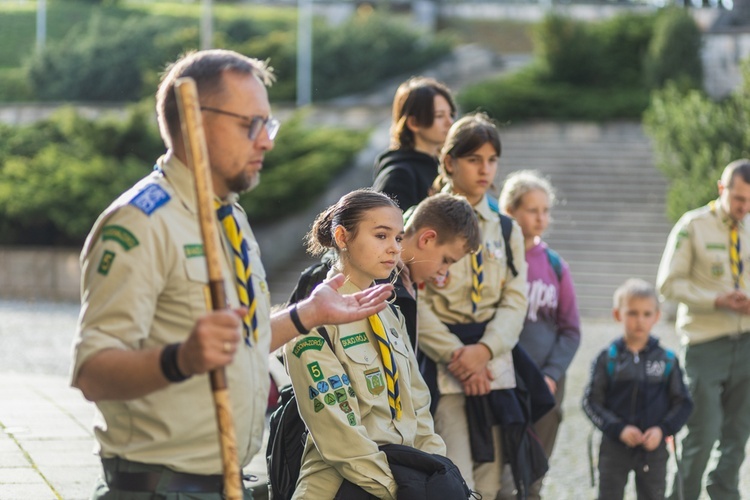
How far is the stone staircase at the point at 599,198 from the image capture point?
20219mm

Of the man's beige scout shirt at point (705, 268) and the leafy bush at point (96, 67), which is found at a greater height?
the leafy bush at point (96, 67)

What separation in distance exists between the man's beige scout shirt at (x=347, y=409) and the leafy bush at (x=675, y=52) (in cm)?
2660

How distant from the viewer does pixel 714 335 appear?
718cm

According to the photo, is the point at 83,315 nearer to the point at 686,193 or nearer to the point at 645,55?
the point at 686,193

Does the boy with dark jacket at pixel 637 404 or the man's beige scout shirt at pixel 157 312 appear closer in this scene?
A: the man's beige scout shirt at pixel 157 312

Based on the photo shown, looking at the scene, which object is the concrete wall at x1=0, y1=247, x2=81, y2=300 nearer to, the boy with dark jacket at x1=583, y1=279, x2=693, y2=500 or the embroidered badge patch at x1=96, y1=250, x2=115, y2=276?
the boy with dark jacket at x1=583, y1=279, x2=693, y2=500

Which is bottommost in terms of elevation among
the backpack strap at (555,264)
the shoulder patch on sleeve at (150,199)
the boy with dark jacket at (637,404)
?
the boy with dark jacket at (637,404)

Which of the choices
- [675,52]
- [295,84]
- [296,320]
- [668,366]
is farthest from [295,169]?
[296,320]

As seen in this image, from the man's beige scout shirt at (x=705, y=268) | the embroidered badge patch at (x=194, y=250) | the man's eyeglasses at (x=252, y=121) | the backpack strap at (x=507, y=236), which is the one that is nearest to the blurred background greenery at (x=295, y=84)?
the man's beige scout shirt at (x=705, y=268)

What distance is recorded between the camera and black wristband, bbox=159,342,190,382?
9.10 feet

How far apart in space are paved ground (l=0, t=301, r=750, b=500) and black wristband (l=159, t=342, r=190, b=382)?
3.08m

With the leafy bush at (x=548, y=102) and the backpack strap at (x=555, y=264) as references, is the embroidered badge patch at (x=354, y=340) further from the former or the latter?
the leafy bush at (x=548, y=102)

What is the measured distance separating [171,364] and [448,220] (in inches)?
95.0

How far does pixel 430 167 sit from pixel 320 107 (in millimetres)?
24604
